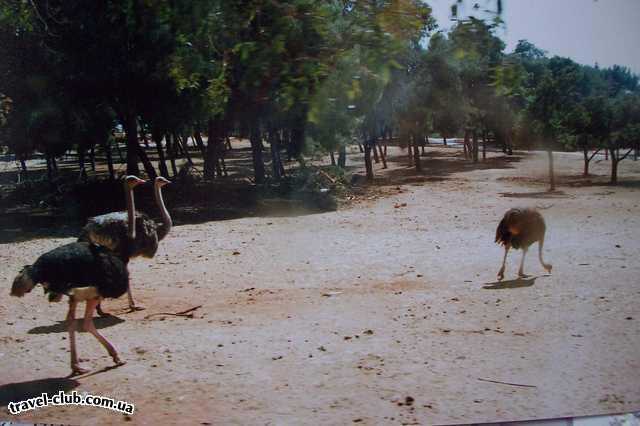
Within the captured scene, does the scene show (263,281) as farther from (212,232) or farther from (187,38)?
(187,38)

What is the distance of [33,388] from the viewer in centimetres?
466

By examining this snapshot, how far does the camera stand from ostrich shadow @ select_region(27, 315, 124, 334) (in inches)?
240

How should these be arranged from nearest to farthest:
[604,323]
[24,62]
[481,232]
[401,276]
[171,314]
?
[604,323], [171,314], [401,276], [481,232], [24,62]

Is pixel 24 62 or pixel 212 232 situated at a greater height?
pixel 24 62

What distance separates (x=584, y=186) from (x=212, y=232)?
7949 millimetres

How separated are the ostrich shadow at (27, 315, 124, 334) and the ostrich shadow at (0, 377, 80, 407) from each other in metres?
1.15

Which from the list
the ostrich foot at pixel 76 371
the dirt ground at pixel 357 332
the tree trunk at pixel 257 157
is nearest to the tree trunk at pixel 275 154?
the tree trunk at pixel 257 157

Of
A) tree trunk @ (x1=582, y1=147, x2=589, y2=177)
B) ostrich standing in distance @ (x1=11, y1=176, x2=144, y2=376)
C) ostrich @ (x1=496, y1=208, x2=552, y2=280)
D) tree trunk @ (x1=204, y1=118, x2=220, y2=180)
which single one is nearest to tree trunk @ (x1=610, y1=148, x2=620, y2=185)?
tree trunk @ (x1=582, y1=147, x2=589, y2=177)

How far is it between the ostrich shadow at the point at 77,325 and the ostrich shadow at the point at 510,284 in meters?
3.97

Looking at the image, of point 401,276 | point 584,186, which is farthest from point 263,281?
point 584,186

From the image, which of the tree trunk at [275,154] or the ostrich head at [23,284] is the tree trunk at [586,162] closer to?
the tree trunk at [275,154]

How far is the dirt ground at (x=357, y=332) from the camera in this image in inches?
171

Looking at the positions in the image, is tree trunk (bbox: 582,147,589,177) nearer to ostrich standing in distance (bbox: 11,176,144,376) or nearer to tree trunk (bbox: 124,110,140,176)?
tree trunk (bbox: 124,110,140,176)

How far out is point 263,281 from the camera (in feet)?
27.2
